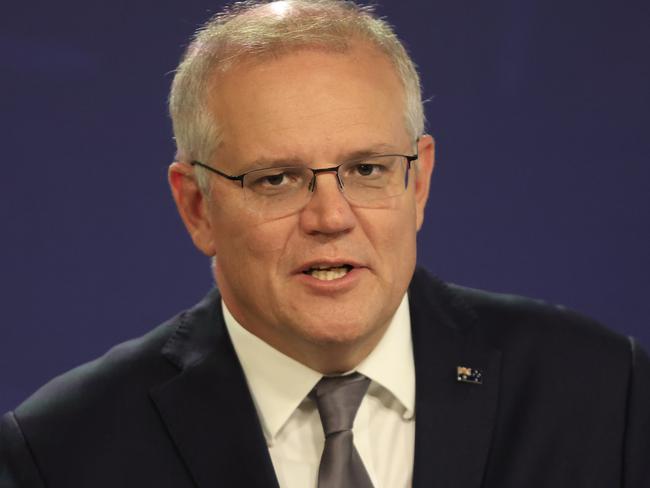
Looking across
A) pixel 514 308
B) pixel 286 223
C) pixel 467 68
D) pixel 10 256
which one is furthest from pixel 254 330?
pixel 467 68

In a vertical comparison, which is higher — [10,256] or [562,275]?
[10,256]

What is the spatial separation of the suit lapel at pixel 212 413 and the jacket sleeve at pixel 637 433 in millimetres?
772

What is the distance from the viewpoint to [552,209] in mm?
3387

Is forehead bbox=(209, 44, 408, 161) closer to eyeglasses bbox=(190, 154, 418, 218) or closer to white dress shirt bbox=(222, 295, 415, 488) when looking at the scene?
eyeglasses bbox=(190, 154, 418, 218)

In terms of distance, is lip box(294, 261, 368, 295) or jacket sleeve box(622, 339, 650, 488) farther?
jacket sleeve box(622, 339, 650, 488)

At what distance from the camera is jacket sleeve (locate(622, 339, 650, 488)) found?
2641mm

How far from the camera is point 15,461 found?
102 inches

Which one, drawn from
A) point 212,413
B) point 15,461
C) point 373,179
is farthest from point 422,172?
point 15,461

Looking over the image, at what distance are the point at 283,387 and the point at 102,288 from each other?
0.85 metres

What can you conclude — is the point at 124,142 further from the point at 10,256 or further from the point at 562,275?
the point at 562,275

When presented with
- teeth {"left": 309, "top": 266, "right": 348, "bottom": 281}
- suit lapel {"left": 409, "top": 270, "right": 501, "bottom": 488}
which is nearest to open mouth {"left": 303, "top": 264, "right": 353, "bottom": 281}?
teeth {"left": 309, "top": 266, "right": 348, "bottom": 281}

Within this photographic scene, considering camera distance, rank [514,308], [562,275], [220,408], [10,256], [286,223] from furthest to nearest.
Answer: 1. [562,275]
2. [10,256]
3. [514,308]
4. [220,408]
5. [286,223]

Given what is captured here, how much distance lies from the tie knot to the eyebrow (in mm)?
475

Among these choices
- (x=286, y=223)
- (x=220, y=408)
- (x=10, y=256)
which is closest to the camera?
(x=286, y=223)
